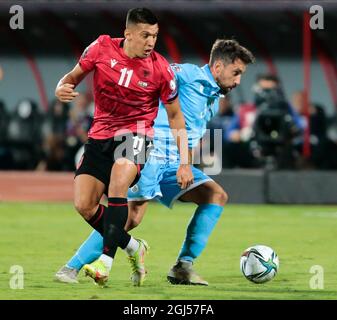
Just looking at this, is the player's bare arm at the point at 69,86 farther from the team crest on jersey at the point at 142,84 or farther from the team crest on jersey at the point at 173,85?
the team crest on jersey at the point at 173,85

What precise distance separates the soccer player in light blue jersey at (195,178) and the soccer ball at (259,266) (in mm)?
365

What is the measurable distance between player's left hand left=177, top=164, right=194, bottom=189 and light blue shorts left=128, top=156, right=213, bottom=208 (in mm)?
501

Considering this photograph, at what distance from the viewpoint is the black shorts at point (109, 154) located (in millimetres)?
8992

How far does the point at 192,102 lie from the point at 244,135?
30.0 ft

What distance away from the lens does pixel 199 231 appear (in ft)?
31.6

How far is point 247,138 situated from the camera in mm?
18938

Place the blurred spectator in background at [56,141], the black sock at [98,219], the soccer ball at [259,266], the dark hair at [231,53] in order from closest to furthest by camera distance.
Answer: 1. the black sock at [98,219]
2. the soccer ball at [259,266]
3. the dark hair at [231,53]
4. the blurred spectator in background at [56,141]

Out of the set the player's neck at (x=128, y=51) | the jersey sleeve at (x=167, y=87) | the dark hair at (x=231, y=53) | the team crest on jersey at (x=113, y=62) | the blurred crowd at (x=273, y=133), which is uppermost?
the blurred crowd at (x=273, y=133)

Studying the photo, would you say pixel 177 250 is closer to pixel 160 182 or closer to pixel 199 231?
pixel 160 182

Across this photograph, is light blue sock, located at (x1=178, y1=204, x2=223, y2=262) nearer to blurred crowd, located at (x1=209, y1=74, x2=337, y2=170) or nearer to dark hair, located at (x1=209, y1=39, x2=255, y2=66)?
dark hair, located at (x1=209, y1=39, x2=255, y2=66)

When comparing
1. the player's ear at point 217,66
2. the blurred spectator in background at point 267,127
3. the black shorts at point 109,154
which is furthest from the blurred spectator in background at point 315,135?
the black shorts at point 109,154

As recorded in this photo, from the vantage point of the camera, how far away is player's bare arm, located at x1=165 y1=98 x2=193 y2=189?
9016 mm

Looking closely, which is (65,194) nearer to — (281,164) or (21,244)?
(281,164)

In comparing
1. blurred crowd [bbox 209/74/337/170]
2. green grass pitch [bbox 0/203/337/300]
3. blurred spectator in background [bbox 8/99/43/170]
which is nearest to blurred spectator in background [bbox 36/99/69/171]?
blurred spectator in background [bbox 8/99/43/170]
